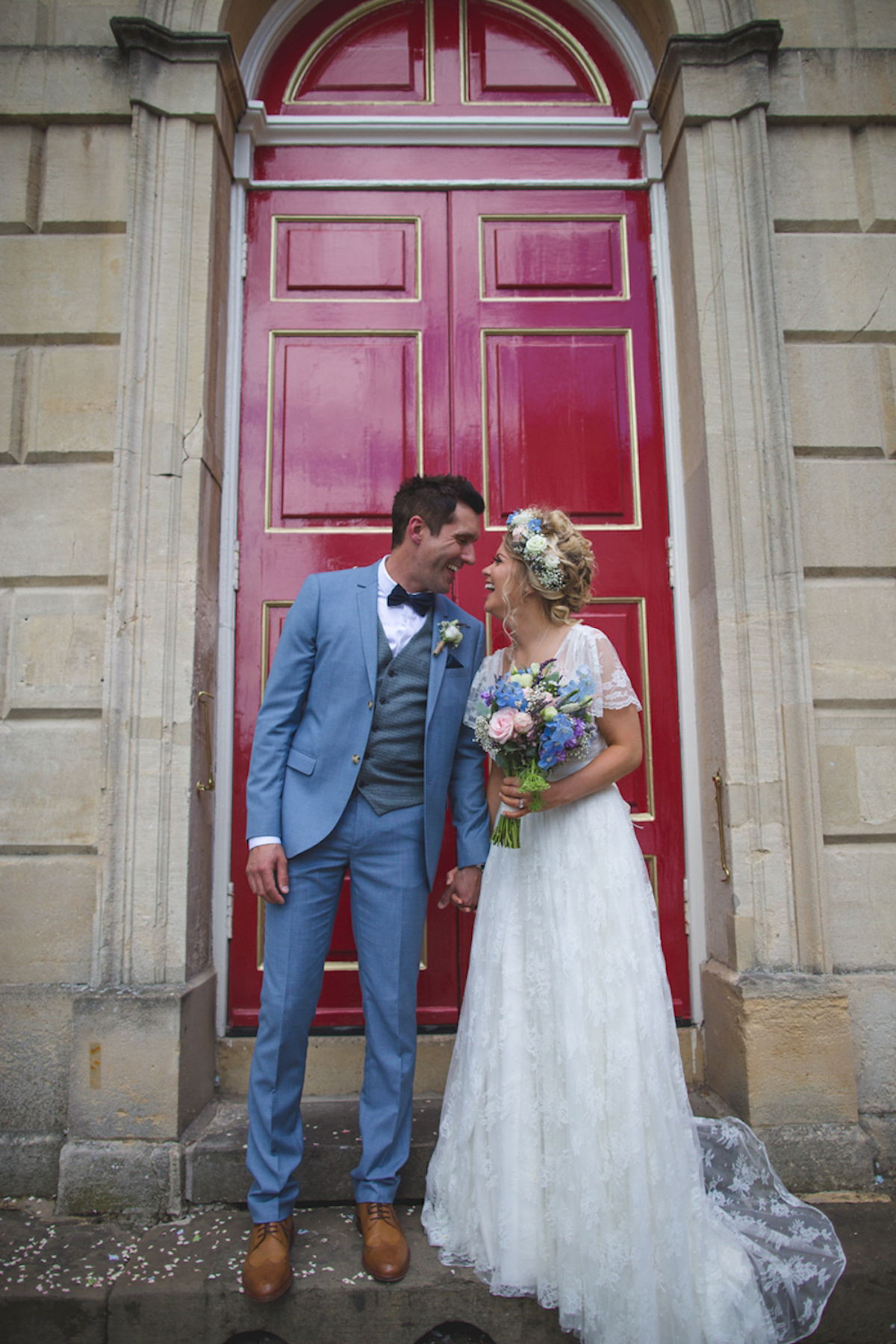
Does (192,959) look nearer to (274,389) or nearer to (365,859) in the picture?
(365,859)

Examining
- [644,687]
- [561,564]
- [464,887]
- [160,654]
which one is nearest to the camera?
[561,564]

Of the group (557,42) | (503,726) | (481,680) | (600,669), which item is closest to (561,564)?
(600,669)

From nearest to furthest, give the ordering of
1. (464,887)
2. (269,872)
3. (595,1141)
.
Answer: (595,1141)
(269,872)
(464,887)

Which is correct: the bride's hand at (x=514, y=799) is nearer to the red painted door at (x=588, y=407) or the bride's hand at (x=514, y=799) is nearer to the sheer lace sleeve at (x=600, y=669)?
the sheer lace sleeve at (x=600, y=669)

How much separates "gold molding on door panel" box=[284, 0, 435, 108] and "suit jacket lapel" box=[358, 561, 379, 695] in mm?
2615

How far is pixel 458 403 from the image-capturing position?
3652 millimetres

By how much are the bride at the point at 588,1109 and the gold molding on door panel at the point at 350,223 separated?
1635 mm

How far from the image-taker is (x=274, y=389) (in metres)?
3.65

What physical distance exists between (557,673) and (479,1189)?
1.54 m

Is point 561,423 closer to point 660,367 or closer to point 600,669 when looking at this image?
point 660,367

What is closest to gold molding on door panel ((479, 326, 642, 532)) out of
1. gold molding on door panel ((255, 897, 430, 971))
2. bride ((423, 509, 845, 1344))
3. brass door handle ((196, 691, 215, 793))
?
bride ((423, 509, 845, 1344))

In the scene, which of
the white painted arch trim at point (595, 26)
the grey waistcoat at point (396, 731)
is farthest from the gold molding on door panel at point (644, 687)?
the white painted arch trim at point (595, 26)

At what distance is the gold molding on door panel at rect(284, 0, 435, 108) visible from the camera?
389 centimetres

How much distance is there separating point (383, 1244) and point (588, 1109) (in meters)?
0.75
